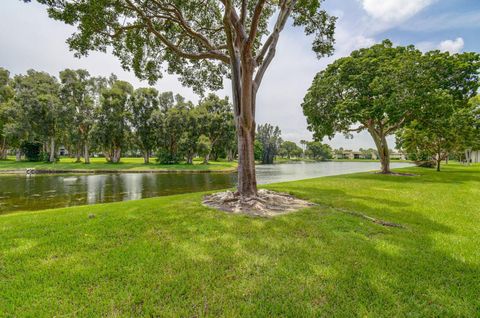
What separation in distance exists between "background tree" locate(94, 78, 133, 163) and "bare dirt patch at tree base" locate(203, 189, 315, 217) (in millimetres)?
36399

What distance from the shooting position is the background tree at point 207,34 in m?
7.89

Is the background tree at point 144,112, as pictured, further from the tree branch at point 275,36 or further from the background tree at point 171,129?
the tree branch at point 275,36

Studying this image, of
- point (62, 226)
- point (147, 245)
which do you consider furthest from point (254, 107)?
point (62, 226)

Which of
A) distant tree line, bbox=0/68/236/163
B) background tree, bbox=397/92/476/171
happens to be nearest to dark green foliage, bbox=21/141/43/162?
distant tree line, bbox=0/68/236/163

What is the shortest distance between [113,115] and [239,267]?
4115 centimetres

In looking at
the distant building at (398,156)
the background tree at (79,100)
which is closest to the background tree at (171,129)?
the background tree at (79,100)

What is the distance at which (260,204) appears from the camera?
285 inches

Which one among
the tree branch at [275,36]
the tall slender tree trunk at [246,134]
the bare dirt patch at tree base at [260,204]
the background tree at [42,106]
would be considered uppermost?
the background tree at [42,106]

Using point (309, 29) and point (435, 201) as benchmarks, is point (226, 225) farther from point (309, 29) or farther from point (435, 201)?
point (309, 29)

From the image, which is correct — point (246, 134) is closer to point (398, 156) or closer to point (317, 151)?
point (317, 151)

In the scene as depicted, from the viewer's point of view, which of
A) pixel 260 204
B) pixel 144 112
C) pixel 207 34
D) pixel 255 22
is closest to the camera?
pixel 260 204

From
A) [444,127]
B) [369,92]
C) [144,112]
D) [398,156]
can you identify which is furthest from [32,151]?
[398,156]

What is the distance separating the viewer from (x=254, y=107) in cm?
852

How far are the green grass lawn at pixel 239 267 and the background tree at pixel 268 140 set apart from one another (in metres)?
75.2
